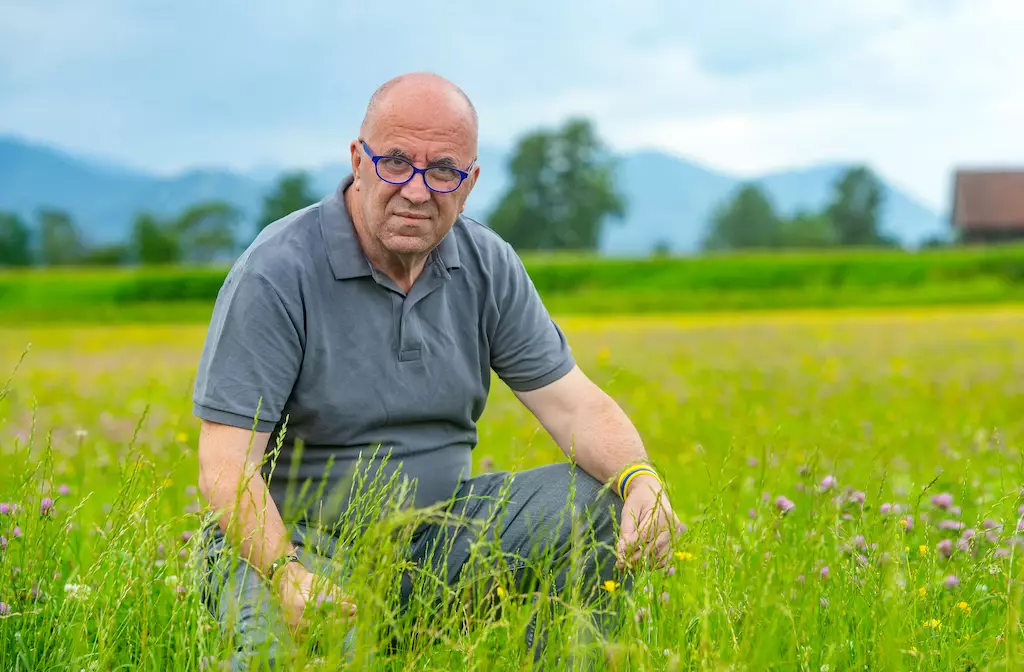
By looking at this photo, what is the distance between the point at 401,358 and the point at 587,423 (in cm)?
61

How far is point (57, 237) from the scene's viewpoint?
116 m

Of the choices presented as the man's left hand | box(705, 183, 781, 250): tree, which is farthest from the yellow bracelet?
box(705, 183, 781, 250): tree

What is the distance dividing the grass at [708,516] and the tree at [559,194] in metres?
68.7

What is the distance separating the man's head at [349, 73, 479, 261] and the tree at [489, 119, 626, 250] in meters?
82.3

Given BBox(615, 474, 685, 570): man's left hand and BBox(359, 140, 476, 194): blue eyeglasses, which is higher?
BBox(359, 140, 476, 194): blue eyeglasses

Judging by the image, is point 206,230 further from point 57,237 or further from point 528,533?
point 528,533

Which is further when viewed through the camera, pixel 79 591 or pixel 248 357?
pixel 248 357

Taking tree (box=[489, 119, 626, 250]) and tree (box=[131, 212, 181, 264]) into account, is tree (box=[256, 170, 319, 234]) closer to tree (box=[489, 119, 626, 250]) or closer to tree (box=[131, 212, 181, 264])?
tree (box=[131, 212, 181, 264])

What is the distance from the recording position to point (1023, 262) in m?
36.4

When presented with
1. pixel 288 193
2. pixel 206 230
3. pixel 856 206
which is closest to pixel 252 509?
pixel 856 206

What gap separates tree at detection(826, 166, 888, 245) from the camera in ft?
282

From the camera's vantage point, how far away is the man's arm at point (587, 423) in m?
3.08

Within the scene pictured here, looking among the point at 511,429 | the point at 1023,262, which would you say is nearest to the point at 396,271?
the point at 511,429

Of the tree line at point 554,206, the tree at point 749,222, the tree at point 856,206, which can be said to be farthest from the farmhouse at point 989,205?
the tree at point 749,222
